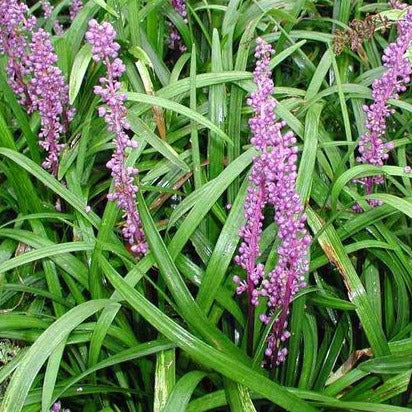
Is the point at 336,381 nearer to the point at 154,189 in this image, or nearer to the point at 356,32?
the point at 154,189

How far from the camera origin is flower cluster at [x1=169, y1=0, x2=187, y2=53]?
519cm

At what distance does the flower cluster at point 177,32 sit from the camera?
17.0ft

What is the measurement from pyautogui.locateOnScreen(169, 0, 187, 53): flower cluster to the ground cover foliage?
12.7 inches

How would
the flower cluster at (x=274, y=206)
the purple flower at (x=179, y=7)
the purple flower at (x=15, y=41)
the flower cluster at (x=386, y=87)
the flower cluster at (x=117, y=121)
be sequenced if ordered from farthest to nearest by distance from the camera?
the purple flower at (x=179, y=7), the purple flower at (x=15, y=41), the flower cluster at (x=386, y=87), the flower cluster at (x=117, y=121), the flower cluster at (x=274, y=206)

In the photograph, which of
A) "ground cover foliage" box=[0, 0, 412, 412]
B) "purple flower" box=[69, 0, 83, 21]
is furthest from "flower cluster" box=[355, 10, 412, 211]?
"purple flower" box=[69, 0, 83, 21]

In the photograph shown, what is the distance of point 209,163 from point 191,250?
1.81ft

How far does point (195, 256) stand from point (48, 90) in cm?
134

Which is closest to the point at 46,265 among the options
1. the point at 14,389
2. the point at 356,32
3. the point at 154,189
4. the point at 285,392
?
the point at 154,189

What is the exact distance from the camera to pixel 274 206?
10.5 feet

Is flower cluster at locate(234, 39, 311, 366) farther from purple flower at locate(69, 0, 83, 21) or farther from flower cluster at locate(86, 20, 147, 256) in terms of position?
purple flower at locate(69, 0, 83, 21)

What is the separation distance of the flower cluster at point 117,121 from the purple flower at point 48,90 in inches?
26.4

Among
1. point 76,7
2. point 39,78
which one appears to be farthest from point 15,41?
point 76,7

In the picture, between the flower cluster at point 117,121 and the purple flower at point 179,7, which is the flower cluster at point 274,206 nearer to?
the flower cluster at point 117,121

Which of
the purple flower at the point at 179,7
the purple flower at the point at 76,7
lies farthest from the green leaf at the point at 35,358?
the purple flower at the point at 76,7
